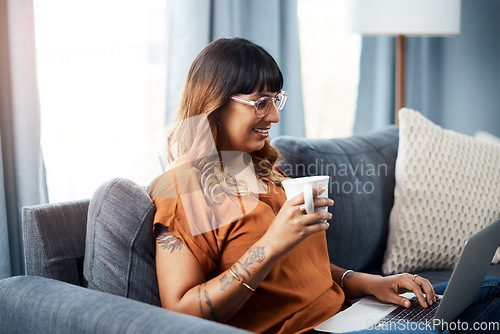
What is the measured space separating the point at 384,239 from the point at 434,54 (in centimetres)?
174

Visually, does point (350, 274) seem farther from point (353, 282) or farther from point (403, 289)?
point (403, 289)

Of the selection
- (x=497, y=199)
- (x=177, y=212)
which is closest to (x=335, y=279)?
(x=177, y=212)

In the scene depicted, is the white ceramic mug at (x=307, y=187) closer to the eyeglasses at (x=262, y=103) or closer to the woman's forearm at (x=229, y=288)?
the woman's forearm at (x=229, y=288)

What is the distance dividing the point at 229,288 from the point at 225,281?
0.05 ft

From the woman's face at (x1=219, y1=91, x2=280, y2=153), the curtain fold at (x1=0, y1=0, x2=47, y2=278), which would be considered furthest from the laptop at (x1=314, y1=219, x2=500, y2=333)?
the curtain fold at (x1=0, y1=0, x2=47, y2=278)

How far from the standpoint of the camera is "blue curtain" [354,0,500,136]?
10.1 feet

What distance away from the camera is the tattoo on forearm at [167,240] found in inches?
44.2

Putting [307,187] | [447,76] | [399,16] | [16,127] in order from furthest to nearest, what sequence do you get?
[447,76]
[399,16]
[16,127]
[307,187]

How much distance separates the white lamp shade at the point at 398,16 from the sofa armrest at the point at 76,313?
1.67m

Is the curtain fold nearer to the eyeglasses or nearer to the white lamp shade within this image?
the eyeglasses

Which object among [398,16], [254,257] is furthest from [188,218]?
[398,16]

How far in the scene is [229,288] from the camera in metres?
1.08

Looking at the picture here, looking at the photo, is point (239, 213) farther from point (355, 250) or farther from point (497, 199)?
point (497, 199)

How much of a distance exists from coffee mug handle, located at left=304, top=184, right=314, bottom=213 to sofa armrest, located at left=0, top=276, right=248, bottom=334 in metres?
0.26
